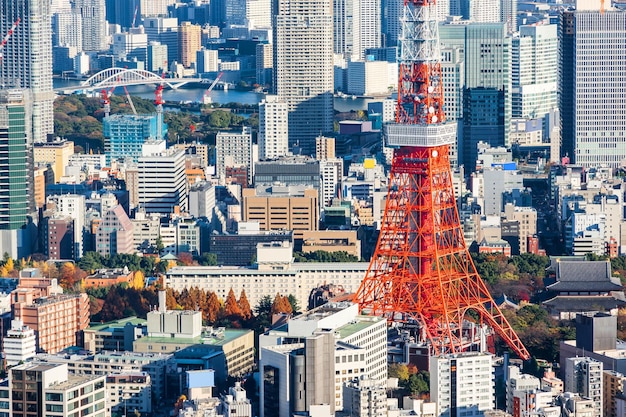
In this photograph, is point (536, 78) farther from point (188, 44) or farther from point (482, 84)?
point (188, 44)

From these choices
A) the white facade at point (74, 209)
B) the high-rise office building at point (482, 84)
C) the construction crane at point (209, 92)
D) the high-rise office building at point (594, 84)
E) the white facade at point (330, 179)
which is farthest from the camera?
the construction crane at point (209, 92)

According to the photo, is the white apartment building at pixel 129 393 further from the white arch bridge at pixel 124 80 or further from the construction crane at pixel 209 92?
the white arch bridge at pixel 124 80

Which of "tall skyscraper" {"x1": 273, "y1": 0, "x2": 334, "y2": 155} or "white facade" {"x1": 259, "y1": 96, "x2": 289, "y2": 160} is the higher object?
"tall skyscraper" {"x1": 273, "y1": 0, "x2": 334, "y2": 155}

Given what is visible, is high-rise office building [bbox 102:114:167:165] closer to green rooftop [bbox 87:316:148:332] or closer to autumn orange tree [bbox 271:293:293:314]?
autumn orange tree [bbox 271:293:293:314]

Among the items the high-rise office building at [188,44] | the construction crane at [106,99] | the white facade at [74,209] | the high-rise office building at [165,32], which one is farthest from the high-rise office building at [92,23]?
the white facade at [74,209]

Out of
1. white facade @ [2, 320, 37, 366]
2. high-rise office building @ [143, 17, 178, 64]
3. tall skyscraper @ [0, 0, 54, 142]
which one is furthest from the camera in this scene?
high-rise office building @ [143, 17, 178, 64]

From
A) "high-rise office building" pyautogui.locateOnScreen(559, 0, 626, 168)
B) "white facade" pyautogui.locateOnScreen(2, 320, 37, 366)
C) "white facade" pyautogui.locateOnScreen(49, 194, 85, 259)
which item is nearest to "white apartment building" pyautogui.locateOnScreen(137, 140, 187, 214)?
"white facade" pyautogui.locateOnScreen(49, 194, 85, 259)

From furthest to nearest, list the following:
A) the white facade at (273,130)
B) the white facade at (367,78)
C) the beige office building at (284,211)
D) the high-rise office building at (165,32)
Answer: the high-rise office building at (165,32), the white facade at (367,78), the white facade at (273,130), the beige office building at (284,211)
